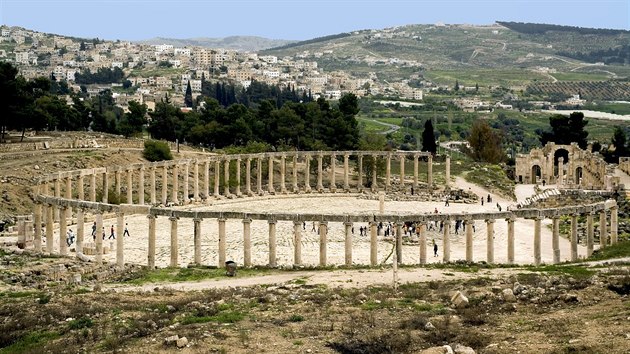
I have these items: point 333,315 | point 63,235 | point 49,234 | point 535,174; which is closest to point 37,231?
point 49,234

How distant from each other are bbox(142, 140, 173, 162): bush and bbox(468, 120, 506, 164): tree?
1902 inches

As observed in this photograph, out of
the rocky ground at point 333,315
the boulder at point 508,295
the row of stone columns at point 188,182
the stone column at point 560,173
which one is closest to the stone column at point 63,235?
the rocky ground at point 333,315

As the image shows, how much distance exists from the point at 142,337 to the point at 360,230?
42794 mm

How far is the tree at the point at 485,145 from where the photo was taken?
14100 cm

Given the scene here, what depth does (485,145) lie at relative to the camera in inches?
5586

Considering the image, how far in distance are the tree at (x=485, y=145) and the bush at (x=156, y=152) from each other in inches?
1902

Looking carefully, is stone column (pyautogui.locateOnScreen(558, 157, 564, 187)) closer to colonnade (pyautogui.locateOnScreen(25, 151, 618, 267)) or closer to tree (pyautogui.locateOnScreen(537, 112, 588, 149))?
colonnade (pyautogui.locateOnScreen(25, 151, 618, 267))

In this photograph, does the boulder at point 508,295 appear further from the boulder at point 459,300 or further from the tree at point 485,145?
the tree at point 485,145

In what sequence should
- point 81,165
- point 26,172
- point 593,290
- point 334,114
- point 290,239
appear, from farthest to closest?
1. point 334,114
2. point 81,165
3. point 26,172
4. point 290,239
5. point 593,290

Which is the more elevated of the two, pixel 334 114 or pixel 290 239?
pixel 334 114

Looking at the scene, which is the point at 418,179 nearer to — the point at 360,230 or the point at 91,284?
the point at 360,230

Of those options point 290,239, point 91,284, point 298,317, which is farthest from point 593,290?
point 290,239

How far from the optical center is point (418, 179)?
4528 inches

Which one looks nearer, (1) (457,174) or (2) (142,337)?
(2) (142,337)
